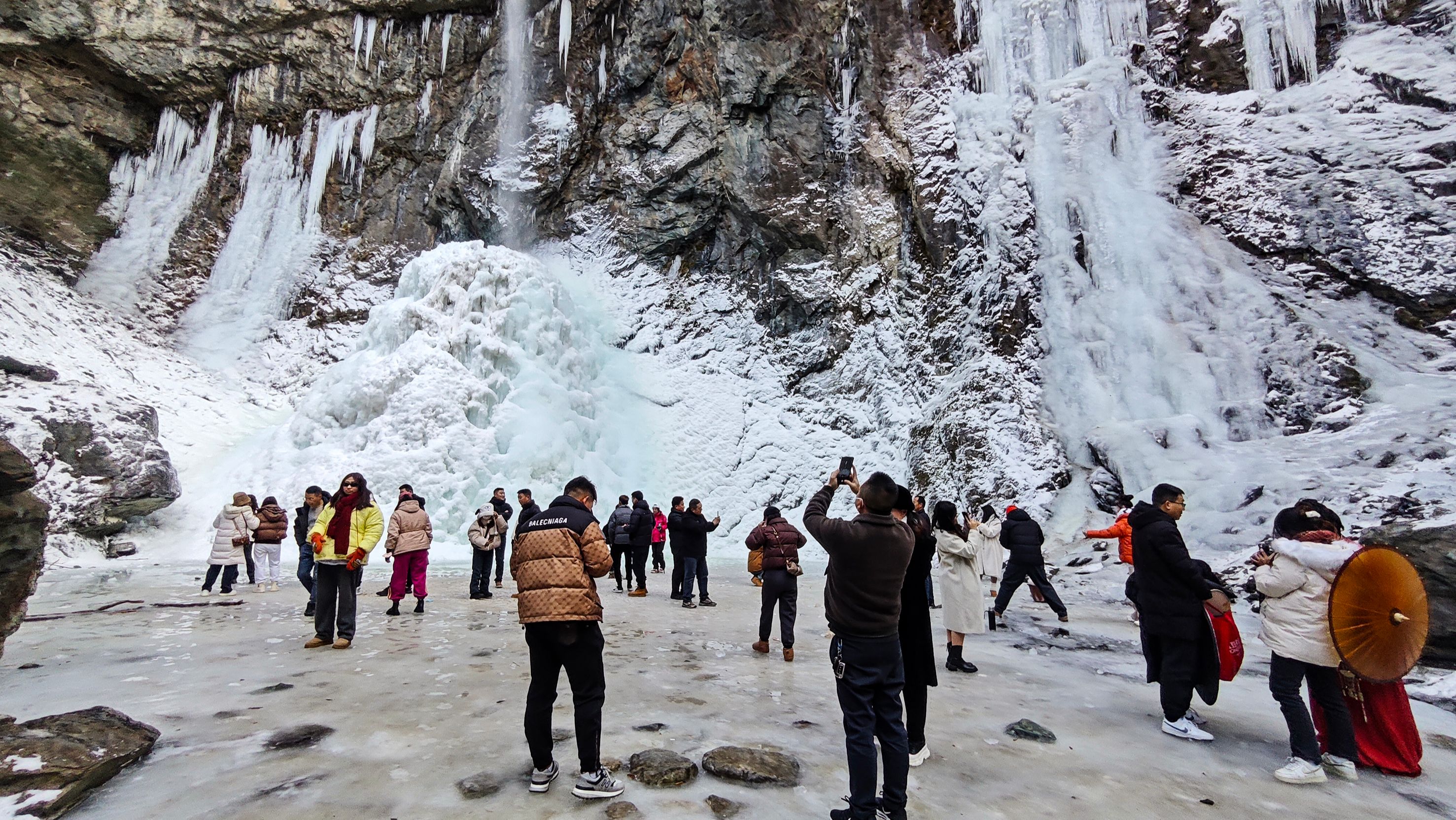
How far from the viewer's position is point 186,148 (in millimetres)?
25781

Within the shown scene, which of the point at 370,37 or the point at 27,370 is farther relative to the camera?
the point at 370,37

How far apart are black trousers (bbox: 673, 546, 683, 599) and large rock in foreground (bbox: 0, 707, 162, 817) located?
6.36m

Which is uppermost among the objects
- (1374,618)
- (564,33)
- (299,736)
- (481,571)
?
(564,33)

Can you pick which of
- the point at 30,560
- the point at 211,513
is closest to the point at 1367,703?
the point at 30,560

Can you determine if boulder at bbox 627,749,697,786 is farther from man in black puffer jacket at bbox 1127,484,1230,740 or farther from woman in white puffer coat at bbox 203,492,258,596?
woman in white puffer coat at bbox 203,492,258,596

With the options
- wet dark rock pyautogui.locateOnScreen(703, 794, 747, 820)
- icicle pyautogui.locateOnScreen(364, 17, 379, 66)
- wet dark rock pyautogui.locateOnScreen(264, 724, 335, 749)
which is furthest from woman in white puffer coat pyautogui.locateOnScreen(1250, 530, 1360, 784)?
icicle pyautogui.locateOnScreen(364, 17, 379, 66)

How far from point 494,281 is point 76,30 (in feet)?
57.4

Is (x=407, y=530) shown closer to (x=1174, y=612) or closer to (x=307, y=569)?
(x=307, y=569)

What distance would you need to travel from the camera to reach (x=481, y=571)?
376 inches

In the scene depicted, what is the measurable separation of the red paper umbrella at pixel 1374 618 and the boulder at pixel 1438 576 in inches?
96.7

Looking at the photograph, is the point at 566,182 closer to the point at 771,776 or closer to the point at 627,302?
the point at 627,302

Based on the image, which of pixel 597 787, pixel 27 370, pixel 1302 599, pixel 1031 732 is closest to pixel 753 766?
pixel 597 787

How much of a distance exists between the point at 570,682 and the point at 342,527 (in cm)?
398

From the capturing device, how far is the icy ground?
3193 millimetres
